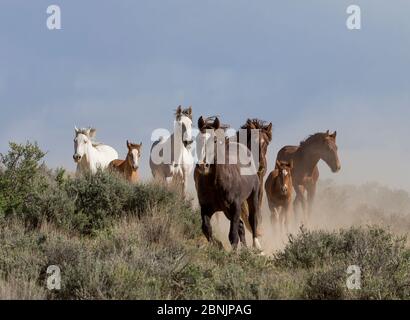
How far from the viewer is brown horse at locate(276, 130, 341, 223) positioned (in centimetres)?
2022

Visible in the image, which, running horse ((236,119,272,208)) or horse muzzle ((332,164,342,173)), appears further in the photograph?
horse muzzle ((332,164,342,173))

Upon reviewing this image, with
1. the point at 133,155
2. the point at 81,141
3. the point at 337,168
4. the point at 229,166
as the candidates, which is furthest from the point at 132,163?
the point at 229,166

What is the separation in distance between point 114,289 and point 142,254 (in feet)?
5.09

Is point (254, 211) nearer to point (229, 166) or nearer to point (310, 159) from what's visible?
point (229, 166)

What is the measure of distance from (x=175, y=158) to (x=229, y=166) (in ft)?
24.3

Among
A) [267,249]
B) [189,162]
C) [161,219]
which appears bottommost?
[267,249]

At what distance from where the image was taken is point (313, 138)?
2077 centimetres

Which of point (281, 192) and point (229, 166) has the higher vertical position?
point (229, 166)

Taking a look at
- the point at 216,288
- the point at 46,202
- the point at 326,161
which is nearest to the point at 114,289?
the point at 216,288

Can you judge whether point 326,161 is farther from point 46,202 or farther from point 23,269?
point 23,269

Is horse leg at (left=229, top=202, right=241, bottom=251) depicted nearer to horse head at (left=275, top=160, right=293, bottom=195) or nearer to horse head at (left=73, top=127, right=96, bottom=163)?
horse head at (left=275, top=160, right=293, bottom=195)

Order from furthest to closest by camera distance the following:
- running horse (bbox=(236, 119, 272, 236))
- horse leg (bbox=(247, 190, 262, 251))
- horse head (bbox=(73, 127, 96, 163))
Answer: horse head (bbox=(73, 127, 96, 163))
running horse (bbox=(236, 119, 272, 236))
horse leg (bbox=(247, 190, 262, 251))

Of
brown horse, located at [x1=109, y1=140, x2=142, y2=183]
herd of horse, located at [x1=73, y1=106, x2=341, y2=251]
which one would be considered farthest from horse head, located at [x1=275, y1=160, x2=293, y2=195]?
brown horse, located at [x1=109, y1=140, x2=142, y2=183]

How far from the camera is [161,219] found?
12.4 meters
